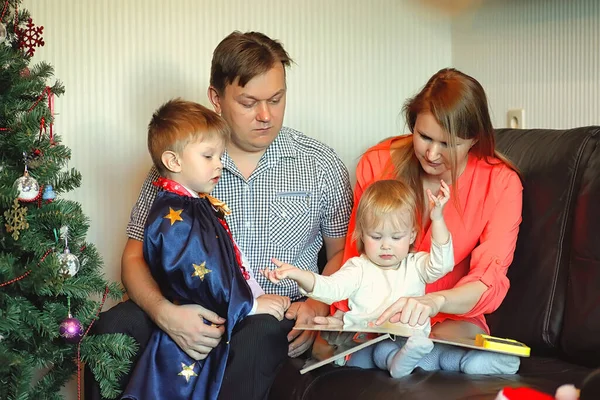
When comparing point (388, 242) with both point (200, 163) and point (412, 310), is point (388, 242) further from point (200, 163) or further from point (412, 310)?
point (200, 163)

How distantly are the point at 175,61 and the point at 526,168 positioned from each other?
53.0 inches

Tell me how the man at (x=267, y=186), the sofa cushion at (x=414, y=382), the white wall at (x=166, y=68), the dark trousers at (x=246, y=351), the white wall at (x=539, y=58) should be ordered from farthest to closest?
the white wall at (x=166, y=68) → the white wall at (x=539, y=58) → the man at (x=267, y=186) → the dark trousers at (x=246, y=351) → the sofa cushion at (x=414, y=382)

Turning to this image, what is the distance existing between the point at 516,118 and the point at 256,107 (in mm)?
1104

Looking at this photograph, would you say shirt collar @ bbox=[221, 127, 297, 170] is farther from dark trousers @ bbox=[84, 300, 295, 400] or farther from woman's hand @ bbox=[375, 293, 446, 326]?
woman's hand @ bbox=[375, 293, 446, 326]

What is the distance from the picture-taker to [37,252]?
1.92 meters

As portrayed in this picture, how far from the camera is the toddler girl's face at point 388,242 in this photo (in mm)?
1969

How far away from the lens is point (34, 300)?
200cm

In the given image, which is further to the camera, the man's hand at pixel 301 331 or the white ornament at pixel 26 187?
the man's hand at pixel 301 331

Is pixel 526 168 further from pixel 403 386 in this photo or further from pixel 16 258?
pixel 16 258

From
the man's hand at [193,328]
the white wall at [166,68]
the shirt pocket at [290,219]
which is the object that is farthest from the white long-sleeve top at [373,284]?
the white wall at [166,68]

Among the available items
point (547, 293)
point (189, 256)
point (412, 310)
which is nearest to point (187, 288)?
point (189, 256)

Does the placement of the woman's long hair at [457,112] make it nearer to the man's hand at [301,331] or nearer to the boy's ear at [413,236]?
the boy's ear at [413,236]

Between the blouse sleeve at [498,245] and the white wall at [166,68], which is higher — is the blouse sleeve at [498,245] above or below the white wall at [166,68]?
below

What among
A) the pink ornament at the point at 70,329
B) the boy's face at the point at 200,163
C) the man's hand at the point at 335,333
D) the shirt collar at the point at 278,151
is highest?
the boy's face at the point at 200,163
